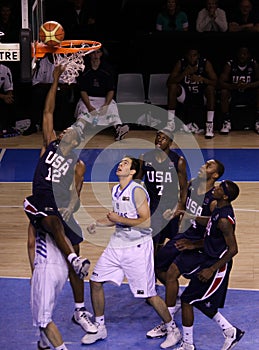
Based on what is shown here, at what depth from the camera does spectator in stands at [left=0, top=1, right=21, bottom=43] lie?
585 inches

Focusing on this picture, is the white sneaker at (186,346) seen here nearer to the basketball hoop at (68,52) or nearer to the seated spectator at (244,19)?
the basketball hoop at (68,52)

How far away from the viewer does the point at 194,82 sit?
48.8ft

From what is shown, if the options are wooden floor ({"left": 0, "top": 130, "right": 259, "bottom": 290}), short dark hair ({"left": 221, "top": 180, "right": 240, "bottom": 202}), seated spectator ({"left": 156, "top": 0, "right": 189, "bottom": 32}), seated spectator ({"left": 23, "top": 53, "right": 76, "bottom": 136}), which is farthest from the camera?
seated spectator ({"left": 156, "top": 0, "right": 189, "bottom": 32})

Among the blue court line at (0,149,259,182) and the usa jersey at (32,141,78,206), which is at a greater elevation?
the usa jersey at (32,141,78,206)

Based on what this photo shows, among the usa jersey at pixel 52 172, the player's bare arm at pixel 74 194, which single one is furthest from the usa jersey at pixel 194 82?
the usa jersey at pixel 52 172

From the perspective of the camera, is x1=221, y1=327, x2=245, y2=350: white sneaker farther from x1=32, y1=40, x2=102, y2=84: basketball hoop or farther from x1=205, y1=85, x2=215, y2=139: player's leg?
x1=205, y1=85, x2=215, y2=139: player's leg

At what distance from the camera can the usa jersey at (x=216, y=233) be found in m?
7.43

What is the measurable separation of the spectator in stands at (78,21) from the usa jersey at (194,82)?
1856mm

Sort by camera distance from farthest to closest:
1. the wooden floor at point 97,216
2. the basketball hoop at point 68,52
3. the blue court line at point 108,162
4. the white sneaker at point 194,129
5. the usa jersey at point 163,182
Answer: the white sneaker at point 194,129
the blue court line at point 108,162
the wooden floor at point 97,216
the basketball hoop at point 68,52
the usa jersey at point 163,182

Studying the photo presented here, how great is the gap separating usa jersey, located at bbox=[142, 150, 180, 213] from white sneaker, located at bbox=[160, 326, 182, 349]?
128cm

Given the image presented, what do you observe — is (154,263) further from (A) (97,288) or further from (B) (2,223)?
(B) (2,223)

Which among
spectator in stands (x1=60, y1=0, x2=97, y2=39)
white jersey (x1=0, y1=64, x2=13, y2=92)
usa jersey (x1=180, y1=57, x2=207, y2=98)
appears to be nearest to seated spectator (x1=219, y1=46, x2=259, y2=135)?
usa jersey (x1=180, y1=57, x2=207, y2=98)

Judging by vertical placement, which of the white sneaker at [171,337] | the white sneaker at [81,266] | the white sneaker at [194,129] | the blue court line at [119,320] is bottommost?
the white sneaker at [194,129]

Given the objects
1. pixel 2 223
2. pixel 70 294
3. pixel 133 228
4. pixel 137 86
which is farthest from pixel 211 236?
pixel 137 86
